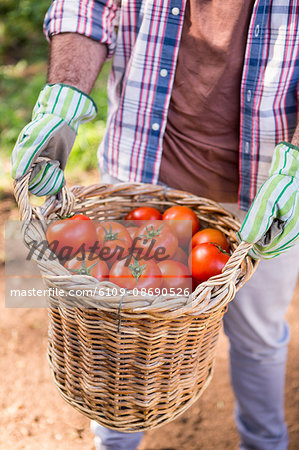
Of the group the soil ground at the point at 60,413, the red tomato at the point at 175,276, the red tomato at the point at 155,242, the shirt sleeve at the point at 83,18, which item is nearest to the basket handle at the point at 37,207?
the red tomato at the point at 155,242

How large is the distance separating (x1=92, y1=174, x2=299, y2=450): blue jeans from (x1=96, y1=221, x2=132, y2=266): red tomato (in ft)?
1.17

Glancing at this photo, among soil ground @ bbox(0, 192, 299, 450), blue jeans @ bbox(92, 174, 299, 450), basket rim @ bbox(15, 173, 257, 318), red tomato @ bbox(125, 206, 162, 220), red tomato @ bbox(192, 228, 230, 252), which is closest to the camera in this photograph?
basket rim @ bbox(15, 173, 257, 318)

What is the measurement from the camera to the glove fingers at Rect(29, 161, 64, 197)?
50.8 inches

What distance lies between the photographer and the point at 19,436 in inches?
72.1

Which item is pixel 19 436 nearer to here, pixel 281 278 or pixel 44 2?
pixel 281 278

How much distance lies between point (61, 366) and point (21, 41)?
5955 mm

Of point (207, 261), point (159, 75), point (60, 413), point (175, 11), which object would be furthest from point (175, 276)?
point (60, 413)

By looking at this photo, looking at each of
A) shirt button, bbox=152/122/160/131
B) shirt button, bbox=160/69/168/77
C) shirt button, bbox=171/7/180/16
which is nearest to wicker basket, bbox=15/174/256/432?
shirt button, bbox=152/122/160/131

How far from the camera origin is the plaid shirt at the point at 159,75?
A: 54.7 inches

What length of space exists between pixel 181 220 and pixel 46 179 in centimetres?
44

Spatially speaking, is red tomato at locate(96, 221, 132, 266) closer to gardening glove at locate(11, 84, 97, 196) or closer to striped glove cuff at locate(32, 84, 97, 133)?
gardening glove at locate(11, 84, 97, 196)

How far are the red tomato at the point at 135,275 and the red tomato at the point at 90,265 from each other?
0.08 feet

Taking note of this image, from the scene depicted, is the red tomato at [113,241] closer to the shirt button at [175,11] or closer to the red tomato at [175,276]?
the red tomato at [175,276]

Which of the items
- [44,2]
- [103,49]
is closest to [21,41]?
[44,2]
